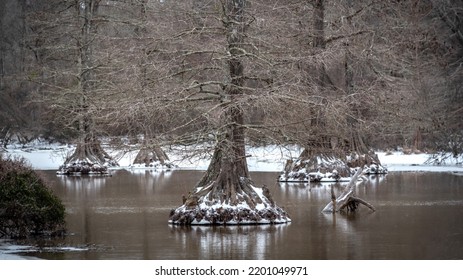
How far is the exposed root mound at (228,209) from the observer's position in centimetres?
1878

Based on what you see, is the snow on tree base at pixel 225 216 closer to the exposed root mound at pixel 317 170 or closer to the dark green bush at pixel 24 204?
the dark green bush at pixel 24 204

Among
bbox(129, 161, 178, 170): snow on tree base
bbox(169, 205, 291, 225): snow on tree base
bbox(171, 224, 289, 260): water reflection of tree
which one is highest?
bbox(129, 161, 178, 170): snow on tree base

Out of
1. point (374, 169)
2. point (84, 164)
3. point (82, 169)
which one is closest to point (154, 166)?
point (84, 164)

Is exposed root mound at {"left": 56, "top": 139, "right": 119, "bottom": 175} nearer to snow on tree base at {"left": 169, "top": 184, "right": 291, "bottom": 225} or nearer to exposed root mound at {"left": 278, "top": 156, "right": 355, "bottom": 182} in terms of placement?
exposed root mound at {"left": 278, "top": 156, "right": 355, "bottom": 182}

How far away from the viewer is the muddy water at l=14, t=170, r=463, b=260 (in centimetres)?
1516

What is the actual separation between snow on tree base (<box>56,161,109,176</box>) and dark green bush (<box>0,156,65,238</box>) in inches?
844

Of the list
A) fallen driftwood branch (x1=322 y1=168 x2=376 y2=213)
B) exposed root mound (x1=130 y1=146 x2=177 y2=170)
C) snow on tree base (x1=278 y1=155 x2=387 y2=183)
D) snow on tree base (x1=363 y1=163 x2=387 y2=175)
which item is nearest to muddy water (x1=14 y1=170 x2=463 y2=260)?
fallen driftwood branch (x1=322 y1=168 x2=376 y2=213)

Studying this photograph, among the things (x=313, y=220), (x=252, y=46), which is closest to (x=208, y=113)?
(x=252, y=46)

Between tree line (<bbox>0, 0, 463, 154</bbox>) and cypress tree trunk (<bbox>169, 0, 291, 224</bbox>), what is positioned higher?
tree line (<bbox>0, 0, 463, 154</bbox>)

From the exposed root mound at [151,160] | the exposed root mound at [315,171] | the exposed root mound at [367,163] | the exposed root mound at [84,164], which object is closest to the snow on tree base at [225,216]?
the exposed root mound at [315,171]

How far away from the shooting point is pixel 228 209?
18781 millimetres

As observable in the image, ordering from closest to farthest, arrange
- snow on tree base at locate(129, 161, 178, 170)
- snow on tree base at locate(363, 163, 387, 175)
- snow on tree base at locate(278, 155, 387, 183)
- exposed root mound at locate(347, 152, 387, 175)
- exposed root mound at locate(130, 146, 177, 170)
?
snow on tree base at locate(278, 155, 387, 183) < exposed root mound at locate(347, 152, 387, 175) < snow on tree base at locate(363, 163, 387, 175) < snow on tree base at locate(129, 161, 178, 170) < exposed root mound at locate(130, 146, 177, 170)

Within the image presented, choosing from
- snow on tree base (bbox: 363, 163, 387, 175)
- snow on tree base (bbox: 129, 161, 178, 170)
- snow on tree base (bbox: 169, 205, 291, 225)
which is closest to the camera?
snow on tree base (bbox: 169, 205, 291, 225)

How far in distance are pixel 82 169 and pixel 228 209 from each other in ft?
69.3
